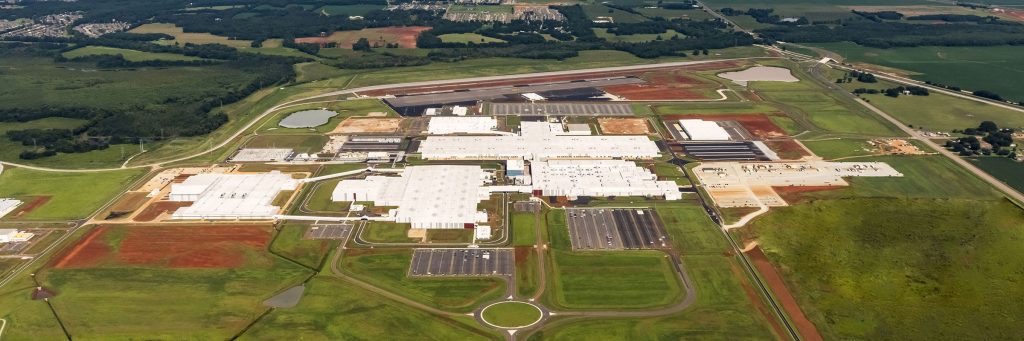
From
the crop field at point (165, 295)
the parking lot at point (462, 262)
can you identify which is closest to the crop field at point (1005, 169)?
the parking lot at point (462, 262)

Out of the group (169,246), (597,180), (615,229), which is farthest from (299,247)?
(597,180)

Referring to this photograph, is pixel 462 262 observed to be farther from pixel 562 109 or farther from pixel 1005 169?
pixel 1005 169

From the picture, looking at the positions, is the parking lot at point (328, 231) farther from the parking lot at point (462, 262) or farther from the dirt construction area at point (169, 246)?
the parking lot at point (462, 262)

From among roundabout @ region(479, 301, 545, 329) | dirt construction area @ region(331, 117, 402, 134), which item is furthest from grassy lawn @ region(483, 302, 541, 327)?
dirt construction area @ region(331, 117, 402, 134)

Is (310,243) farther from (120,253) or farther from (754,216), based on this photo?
(754,216)

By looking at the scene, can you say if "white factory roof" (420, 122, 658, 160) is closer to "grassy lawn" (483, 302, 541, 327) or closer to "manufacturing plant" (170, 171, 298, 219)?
"manufacturing plant" (170, 171, 298, 219)
